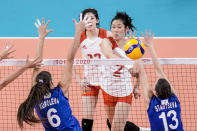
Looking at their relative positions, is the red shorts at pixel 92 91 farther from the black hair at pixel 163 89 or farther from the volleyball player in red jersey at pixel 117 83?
the black hair at pixel 163 89

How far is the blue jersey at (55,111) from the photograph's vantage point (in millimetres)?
3912

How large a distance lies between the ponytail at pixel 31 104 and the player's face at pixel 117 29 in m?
1.87

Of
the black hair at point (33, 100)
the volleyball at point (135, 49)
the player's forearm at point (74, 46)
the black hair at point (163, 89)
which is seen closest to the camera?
the black hair at point (33, 100)

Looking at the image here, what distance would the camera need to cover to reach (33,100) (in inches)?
150

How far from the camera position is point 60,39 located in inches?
402

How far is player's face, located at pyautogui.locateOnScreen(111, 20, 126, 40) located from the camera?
5316mm

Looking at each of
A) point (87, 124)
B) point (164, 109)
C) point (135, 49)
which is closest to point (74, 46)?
point (135, 49)

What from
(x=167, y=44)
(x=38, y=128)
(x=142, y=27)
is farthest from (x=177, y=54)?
(x=38, y=128)

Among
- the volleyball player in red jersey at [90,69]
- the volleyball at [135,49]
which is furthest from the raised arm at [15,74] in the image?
the volleyball player in red jersey at [90,69]

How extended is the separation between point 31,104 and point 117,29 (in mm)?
2110

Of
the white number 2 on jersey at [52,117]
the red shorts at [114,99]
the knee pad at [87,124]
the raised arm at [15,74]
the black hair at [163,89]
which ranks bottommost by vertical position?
the knee pad at [87,124]

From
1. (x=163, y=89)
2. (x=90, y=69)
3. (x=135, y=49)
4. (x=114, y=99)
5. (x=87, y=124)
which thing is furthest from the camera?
(x=90, y=69)

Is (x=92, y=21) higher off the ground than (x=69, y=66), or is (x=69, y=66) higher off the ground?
(x=92, y=21)

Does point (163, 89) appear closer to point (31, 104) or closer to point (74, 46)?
point (74, 46)
